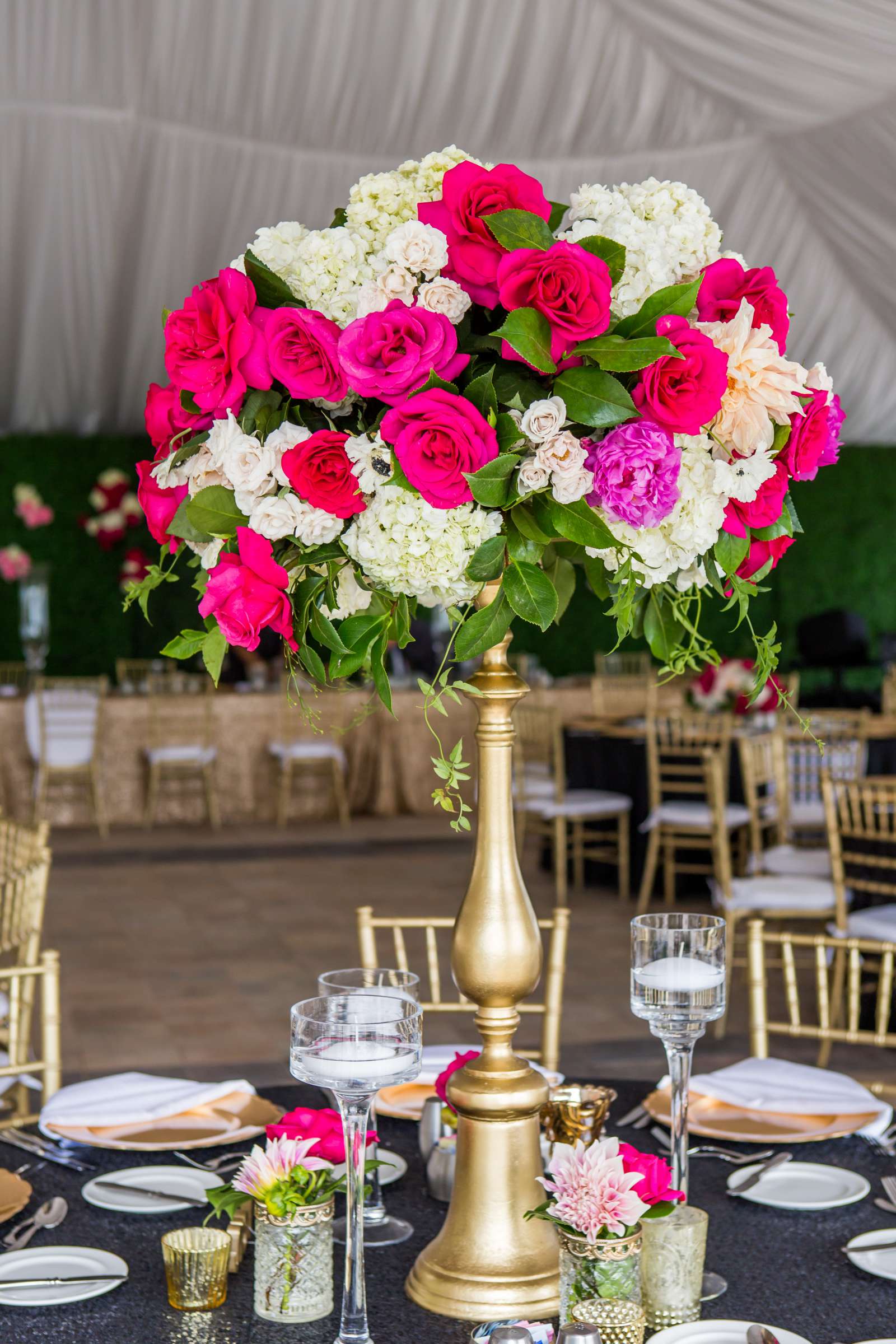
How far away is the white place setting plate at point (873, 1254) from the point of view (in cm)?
153

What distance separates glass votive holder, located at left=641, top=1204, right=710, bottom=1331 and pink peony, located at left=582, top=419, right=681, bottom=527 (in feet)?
2.17

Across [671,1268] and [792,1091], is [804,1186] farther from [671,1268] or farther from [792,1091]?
[671,1268]

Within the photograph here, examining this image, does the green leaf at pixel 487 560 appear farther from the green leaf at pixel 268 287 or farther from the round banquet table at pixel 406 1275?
the round banquet table at pixel 406 1275

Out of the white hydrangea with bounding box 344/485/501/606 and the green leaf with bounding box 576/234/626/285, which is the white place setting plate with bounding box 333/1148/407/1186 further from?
the green leaf with bounding box 576/234/626/285

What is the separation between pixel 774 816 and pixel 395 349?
5391 mm

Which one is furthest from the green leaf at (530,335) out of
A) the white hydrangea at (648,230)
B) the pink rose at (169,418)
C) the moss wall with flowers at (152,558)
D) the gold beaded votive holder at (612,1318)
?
Answer: the moss wall with flowers at (152,558)

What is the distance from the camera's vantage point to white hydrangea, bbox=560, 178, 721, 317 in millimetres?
1323

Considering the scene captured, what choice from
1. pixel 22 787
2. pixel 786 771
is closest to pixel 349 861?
pixel 22 787

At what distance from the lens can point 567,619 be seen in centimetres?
1435

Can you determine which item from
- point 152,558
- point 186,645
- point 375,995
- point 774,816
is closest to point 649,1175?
point 375,995

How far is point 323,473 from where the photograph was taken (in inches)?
49.8

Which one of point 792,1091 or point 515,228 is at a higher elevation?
point 515,228

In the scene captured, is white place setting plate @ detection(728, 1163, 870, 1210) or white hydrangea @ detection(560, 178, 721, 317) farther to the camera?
white place setting plate @ detection(728, 1163, 870, 1210)

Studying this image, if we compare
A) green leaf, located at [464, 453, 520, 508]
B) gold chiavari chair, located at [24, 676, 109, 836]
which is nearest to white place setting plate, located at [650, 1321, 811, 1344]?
green leaf, located at [464, 453, 520, 508]
